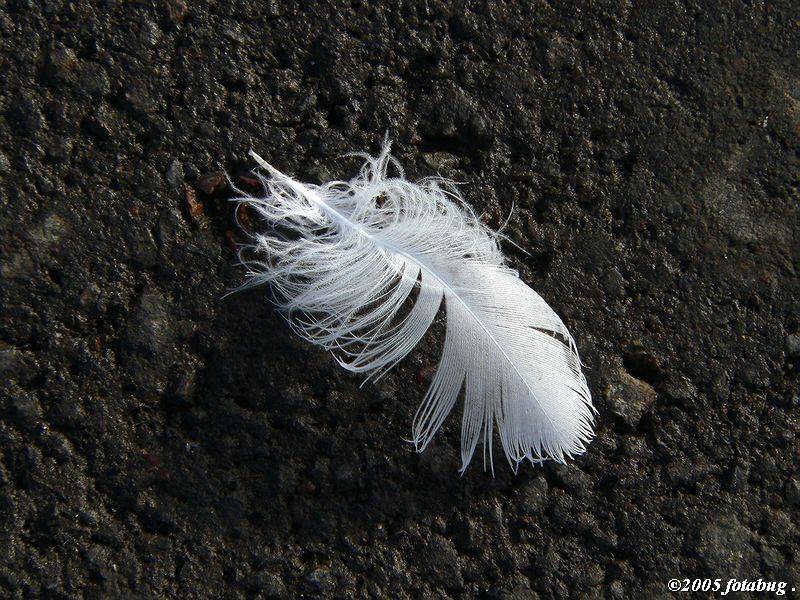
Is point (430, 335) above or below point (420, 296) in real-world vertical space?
below

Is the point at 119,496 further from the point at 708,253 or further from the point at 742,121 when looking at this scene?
the point at 742,121

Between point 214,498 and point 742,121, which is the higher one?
point 742,121

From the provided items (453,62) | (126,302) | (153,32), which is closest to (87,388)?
(126,302)
